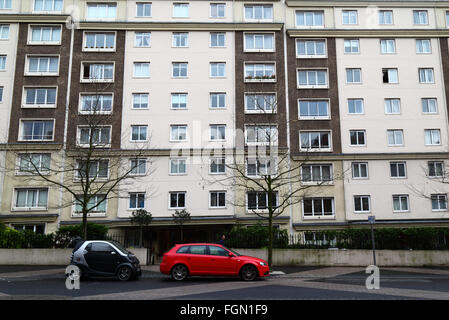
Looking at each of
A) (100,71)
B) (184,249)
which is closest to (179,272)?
(184,249)

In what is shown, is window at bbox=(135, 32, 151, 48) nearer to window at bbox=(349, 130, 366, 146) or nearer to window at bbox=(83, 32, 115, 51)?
window at bbox=(83, 32, 115, 51)

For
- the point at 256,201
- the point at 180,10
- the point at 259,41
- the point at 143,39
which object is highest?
the point at 180,10

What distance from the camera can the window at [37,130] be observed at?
28.7 metres

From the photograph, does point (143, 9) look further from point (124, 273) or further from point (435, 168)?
point (435, 168)

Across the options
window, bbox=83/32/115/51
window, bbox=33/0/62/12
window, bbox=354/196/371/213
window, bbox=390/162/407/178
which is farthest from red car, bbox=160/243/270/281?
window, bbox=33/0/62/12

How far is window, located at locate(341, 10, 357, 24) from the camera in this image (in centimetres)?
3162

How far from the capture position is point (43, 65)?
29.9m

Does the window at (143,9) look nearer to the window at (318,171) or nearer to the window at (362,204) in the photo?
the window at (318,171)

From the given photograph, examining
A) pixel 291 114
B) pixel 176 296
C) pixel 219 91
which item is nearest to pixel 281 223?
pixel 291 114

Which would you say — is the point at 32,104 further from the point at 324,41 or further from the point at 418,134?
the point at 418,134

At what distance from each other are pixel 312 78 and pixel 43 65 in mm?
23256

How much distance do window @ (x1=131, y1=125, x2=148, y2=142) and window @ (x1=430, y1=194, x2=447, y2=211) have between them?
24.3 meters

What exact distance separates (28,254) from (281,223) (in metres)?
17.6

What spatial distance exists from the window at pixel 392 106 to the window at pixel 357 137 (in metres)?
3.03
